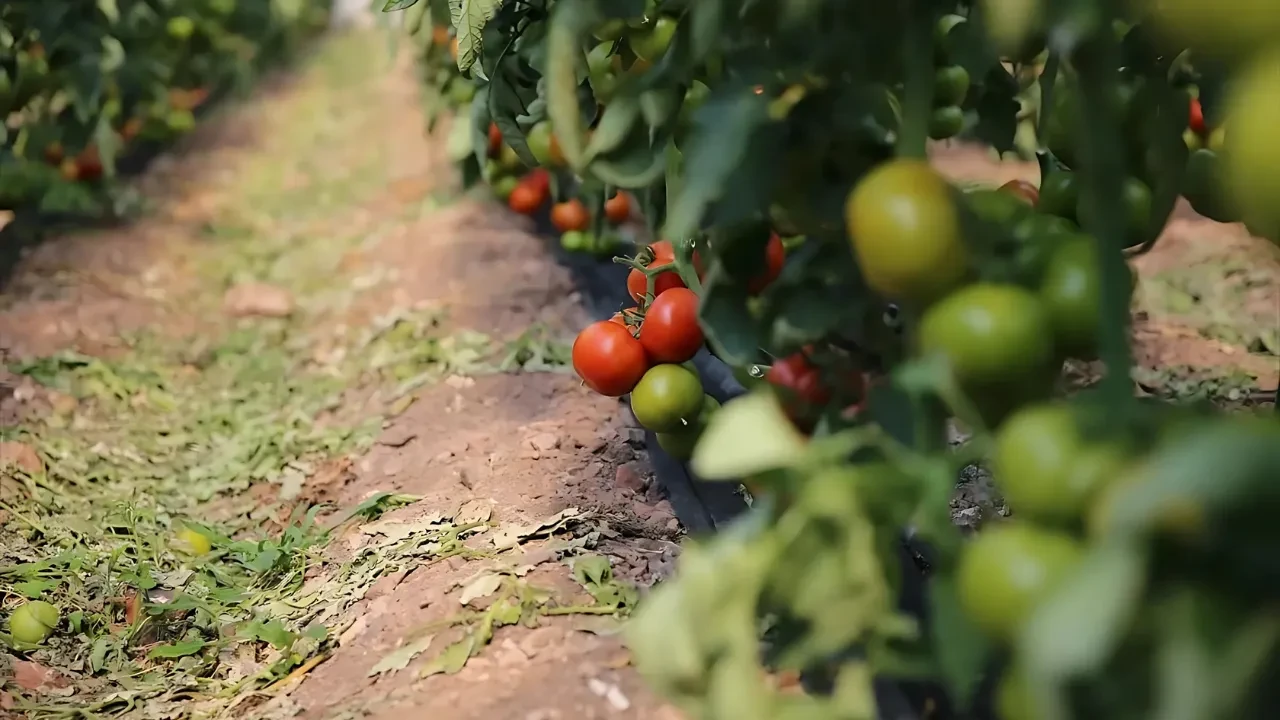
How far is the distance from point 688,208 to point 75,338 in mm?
1960

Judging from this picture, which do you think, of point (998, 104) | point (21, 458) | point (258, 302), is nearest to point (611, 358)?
point (998, 104)

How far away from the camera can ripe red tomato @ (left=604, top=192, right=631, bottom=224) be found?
6.43 ft

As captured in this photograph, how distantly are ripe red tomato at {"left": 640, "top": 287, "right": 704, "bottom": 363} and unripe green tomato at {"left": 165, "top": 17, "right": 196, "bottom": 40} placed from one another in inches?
105

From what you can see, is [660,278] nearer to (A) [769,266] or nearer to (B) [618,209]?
(A) [769,266]

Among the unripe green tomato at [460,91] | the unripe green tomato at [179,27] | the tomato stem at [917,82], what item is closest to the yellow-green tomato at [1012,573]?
the tomato stem at [917,82]

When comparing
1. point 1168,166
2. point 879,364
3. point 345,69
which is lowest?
point 345,69

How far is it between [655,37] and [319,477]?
1.07 metres

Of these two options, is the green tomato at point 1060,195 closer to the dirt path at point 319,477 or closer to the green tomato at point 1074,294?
the green tomato at point 1074,294

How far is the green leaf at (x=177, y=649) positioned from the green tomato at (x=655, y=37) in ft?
3.07

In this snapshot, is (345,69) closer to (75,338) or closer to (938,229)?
(75,338)

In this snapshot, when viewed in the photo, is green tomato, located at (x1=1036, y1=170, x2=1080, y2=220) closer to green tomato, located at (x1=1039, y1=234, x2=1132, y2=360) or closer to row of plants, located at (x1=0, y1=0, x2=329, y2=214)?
green tomato, located at (x1=1039, y1=234, x2=1132, y2=360)

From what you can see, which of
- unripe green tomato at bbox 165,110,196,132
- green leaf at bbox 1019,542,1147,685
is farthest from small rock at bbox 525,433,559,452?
unripe green tomato at bbox 165,110,196,132

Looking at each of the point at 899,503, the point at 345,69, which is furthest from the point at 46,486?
the point at 345,69

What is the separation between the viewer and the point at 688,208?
0.65 metres
